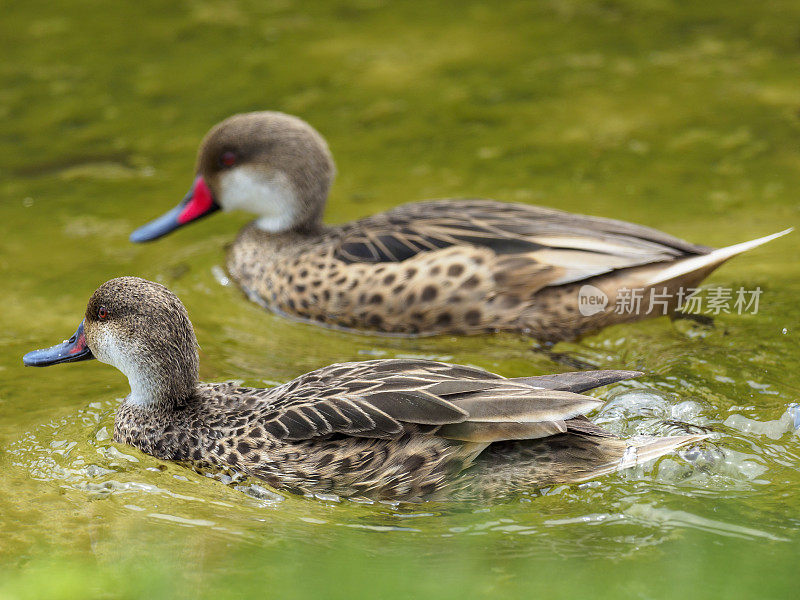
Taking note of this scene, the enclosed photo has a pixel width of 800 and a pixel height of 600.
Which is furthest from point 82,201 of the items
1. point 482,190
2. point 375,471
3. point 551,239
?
point 375,471

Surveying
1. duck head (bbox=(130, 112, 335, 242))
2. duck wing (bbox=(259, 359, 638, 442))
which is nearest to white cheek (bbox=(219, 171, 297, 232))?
duck head (bbox=(130, 112, 335, 242))

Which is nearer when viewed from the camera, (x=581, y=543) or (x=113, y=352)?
(x=581, y=543)

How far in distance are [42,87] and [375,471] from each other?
6.44 meters

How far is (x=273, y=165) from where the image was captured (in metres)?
7.70

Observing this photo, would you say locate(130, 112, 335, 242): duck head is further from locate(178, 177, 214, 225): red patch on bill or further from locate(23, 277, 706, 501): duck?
locate(23, 277, 706, 501): duck

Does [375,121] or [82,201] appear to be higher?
[375,121]

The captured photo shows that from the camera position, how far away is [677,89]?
9703mm

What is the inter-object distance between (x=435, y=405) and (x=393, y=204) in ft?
12.3

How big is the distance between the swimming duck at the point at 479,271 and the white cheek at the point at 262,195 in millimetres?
364

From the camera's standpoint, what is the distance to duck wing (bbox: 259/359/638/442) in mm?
4863

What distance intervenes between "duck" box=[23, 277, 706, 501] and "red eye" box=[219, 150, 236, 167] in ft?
7.95

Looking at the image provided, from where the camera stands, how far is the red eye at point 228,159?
25.3ft

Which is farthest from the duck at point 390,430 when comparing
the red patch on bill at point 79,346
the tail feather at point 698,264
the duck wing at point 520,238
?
the duck wing at point 520,238

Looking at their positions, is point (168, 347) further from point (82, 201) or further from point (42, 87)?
point (42, 87)
